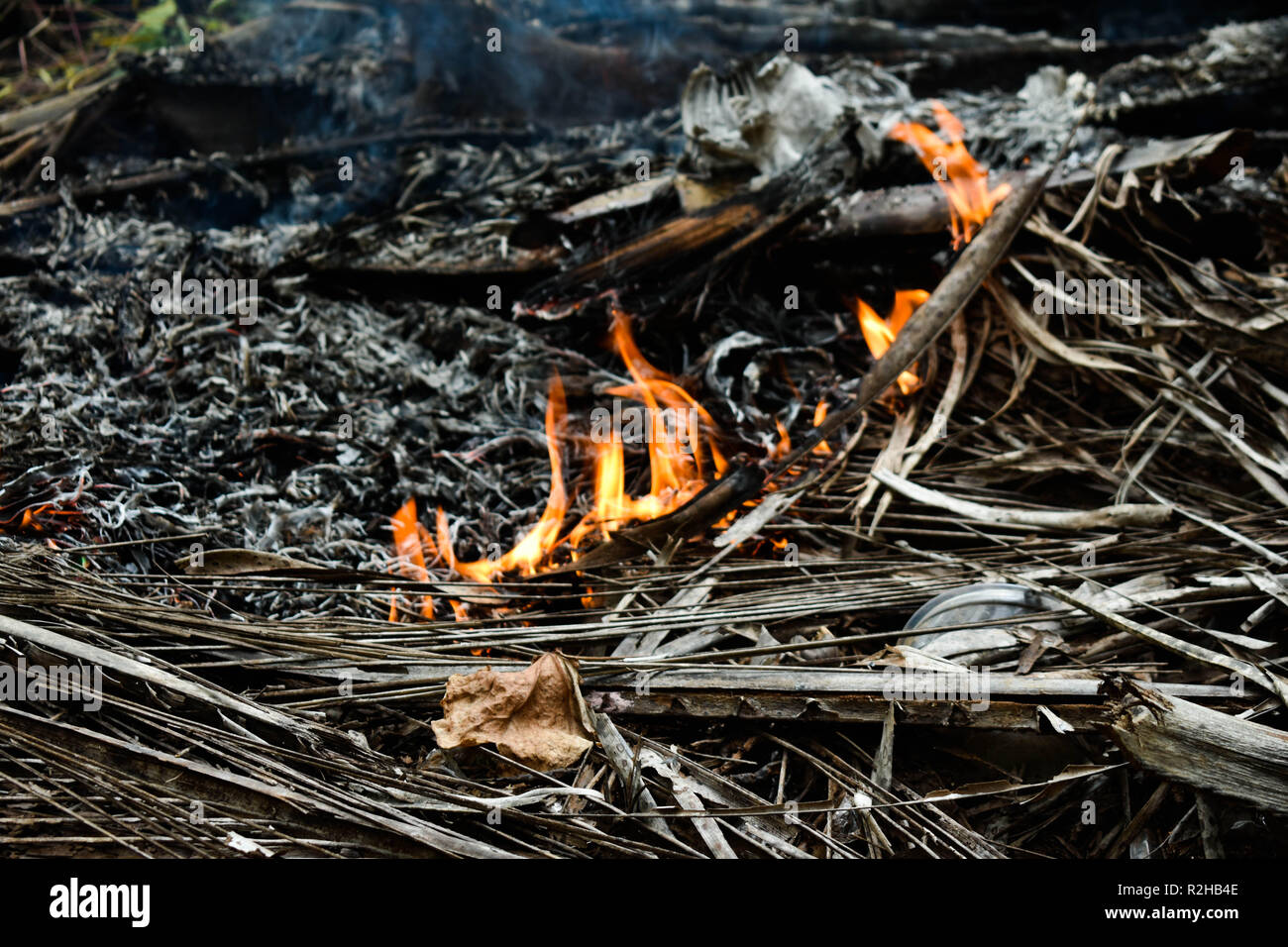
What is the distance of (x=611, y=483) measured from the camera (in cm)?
313

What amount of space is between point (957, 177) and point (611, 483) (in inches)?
84.5

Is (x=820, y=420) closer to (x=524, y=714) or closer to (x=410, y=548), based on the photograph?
(x=410, y=548)

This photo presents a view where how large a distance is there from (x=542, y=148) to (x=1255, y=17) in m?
6.12

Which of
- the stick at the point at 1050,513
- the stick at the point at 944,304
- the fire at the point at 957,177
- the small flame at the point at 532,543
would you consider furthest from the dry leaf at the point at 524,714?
the fire at the point at 957,177

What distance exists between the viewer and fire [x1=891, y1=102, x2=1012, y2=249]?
3.58 meters

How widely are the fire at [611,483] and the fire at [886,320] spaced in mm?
823

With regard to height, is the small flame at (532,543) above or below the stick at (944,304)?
below

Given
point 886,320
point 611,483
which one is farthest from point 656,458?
point 886,320

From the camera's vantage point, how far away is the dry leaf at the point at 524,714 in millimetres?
1913

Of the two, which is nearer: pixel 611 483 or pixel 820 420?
pixel 611 483

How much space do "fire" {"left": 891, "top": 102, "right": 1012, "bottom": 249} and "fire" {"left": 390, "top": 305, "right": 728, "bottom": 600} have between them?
1.42m

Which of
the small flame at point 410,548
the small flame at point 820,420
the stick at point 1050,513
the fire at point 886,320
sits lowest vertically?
the small flame at point 410,548

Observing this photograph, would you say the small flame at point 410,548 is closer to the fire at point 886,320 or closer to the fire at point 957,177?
the fire at point 886,320
